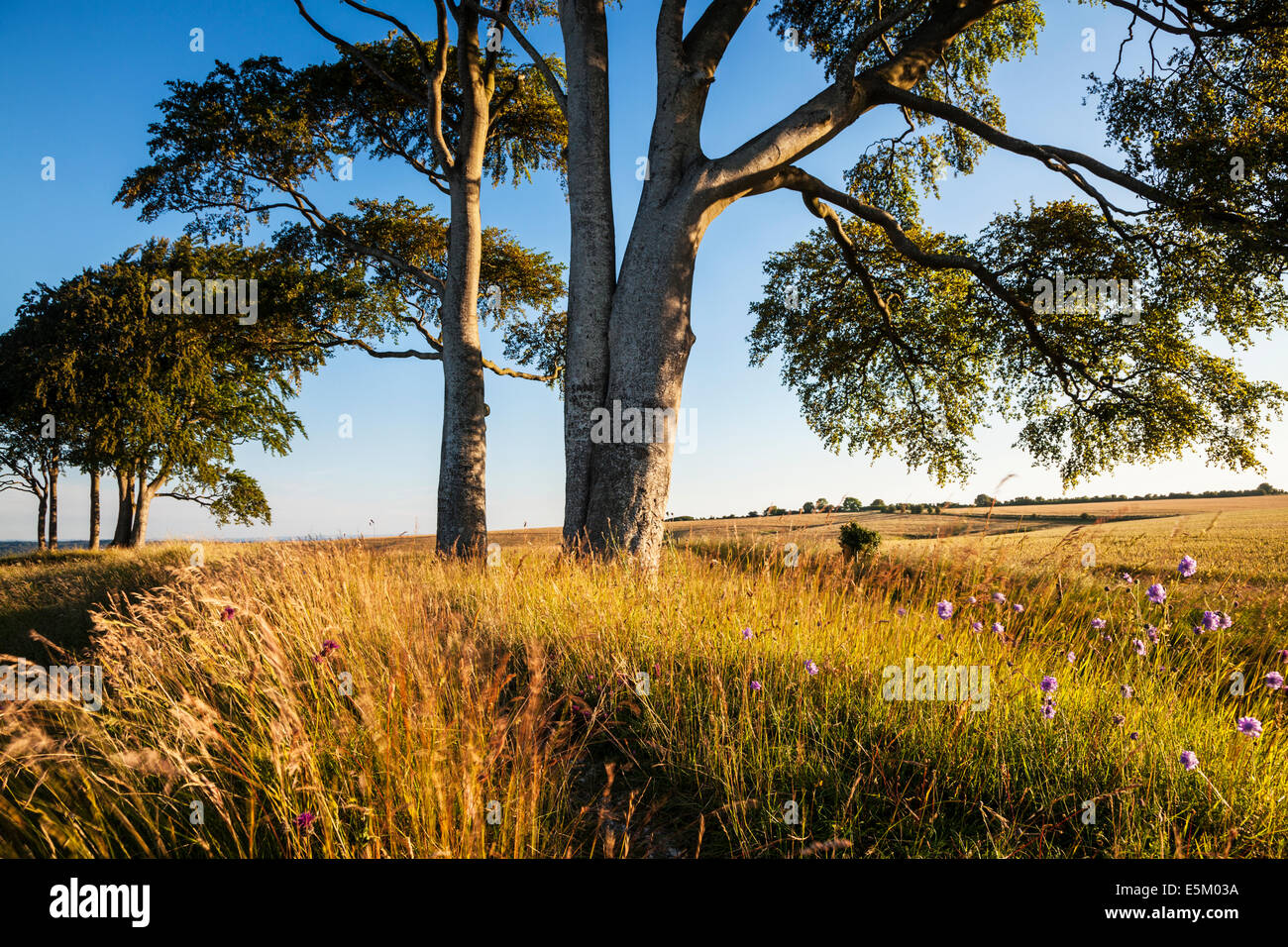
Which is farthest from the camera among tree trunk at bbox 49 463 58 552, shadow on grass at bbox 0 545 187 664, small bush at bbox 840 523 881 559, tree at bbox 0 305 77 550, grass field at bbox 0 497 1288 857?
tree trunk at bbox 49 463 58 552

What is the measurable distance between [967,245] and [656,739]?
10.0 metres

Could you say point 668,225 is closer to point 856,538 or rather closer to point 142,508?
point 856,538

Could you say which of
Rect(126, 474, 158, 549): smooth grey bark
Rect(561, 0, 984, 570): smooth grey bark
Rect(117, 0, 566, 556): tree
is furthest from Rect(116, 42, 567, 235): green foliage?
Rect(126, 474, 158, 549): smooth grey bark

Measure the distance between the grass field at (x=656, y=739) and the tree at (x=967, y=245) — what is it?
300 cm

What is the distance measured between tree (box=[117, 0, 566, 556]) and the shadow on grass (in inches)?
201

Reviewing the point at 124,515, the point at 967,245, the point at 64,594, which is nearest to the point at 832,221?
the point at 967,245

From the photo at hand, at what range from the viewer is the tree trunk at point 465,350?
962 cm

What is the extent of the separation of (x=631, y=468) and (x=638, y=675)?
3728mm

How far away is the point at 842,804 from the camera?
2596 mm

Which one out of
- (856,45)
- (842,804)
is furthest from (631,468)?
(856,45)

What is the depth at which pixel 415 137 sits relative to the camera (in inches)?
507

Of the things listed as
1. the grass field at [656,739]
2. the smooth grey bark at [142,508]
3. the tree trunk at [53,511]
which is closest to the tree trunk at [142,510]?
the smooth grey bark at [142,508]

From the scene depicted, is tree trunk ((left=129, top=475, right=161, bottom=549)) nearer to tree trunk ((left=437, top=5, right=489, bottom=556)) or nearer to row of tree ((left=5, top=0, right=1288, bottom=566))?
row of tree ((left=5, top=0, right=1288, bottom=566))

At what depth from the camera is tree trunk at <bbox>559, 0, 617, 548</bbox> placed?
24.7 ft
